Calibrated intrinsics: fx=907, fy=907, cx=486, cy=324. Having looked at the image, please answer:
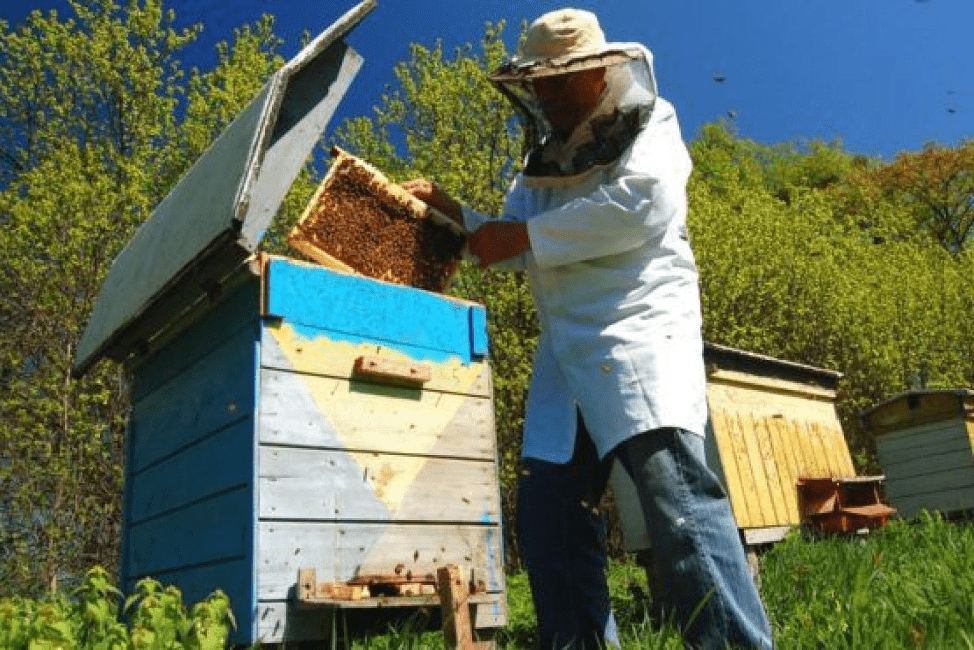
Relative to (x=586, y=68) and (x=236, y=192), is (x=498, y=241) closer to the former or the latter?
(x=586, y=68)

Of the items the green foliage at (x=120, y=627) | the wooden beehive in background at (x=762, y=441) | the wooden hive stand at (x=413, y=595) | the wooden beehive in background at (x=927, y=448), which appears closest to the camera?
the green foliage at (x=120, y=627)

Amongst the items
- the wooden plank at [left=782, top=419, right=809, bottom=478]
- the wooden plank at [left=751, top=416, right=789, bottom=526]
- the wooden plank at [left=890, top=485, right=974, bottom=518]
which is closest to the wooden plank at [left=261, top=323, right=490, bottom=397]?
the wooden plank at [left=751, top=416, right=789, bottom=526]

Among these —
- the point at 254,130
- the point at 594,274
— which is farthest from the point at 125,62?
the point at 594,274

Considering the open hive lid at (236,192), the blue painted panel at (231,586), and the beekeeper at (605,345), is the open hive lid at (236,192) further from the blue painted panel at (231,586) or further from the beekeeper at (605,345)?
the blue painted panel at (231,586)

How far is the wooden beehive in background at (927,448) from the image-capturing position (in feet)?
31.7

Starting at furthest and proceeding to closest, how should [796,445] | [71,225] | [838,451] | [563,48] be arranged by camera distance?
[71,225]
[838,451]
[796,445]
[563,48]

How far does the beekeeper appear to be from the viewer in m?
2.13

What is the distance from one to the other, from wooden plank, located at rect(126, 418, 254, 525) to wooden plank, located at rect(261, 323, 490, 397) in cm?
25

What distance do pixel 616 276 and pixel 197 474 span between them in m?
1.72

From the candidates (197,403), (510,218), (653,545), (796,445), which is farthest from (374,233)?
(796,445)

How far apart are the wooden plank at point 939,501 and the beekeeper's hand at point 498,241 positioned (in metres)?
8.17

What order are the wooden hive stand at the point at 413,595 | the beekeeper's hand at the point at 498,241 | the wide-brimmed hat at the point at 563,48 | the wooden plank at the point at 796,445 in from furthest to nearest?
1. the wooden plank at the point at 796,445
2. the wooden hive stand at the point at 413,595
3. the beekeeper's hand at the point at 498,241
4. the wide-brimmed hat at the point at 563,48

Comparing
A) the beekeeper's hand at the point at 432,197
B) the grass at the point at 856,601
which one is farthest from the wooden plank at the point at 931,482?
the beekeeper's hand at the point at 432,197

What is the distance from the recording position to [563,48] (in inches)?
97.3
